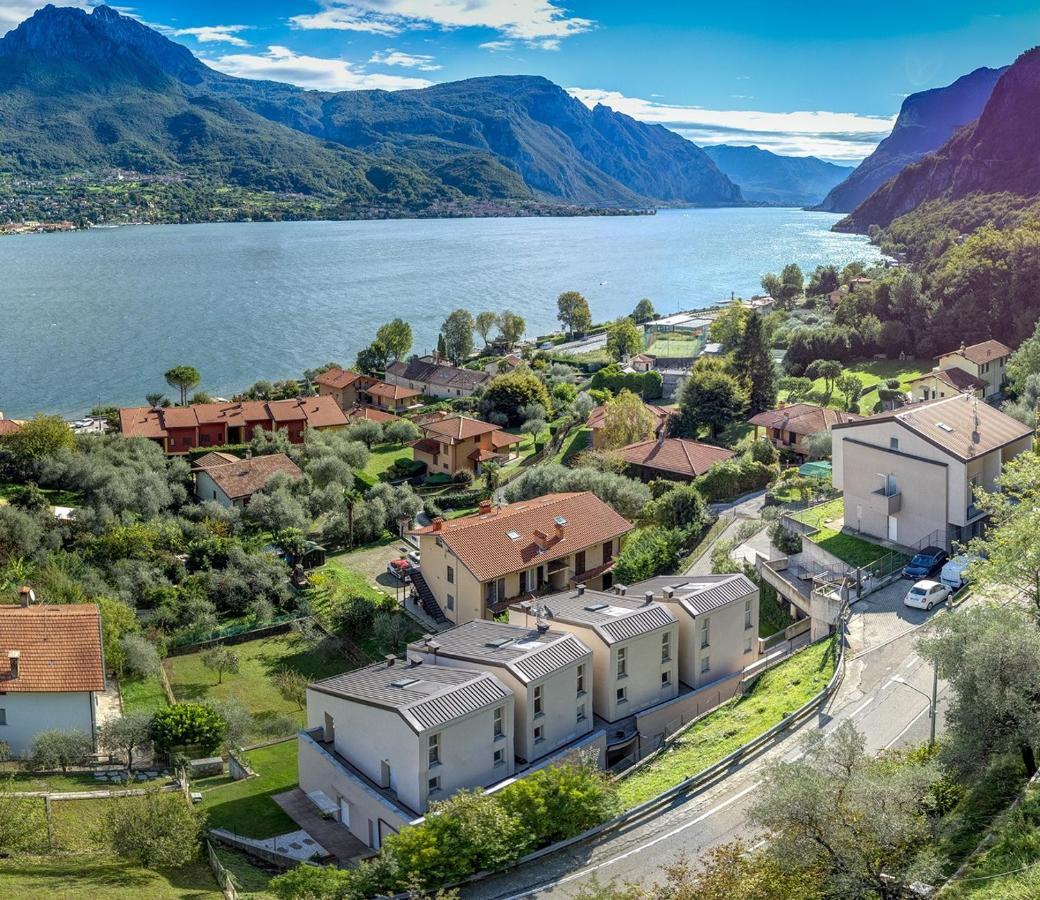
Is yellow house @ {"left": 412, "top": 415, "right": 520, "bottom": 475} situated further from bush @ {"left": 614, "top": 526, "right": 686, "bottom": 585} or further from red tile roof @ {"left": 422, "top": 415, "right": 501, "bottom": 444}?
bush @ {"left": 614, "top": 526, "right": 686, "bottom": 585}

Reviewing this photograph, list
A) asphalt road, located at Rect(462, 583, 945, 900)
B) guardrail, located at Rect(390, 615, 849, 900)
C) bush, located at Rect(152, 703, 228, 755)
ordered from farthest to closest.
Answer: bush, located at Rect(152, 703, 228, 755) → guardrail, located at Rect(390, 615, 849, 900) → asphalt road, located at Rect(462, 583, 945, 900)

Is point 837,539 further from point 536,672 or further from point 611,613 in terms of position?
point 536,672

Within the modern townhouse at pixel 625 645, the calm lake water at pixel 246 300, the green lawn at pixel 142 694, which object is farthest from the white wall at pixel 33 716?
the calm lake water at pixel 246 300

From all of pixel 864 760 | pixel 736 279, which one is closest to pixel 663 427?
pixel 864 760

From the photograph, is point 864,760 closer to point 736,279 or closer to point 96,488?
point 96,488

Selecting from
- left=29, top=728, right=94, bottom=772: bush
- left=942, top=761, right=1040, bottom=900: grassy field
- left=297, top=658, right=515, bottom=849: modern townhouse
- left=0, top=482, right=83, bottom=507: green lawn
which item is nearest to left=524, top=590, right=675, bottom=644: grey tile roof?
left=297, top=658, right=515, bottom=849: modern townhouse

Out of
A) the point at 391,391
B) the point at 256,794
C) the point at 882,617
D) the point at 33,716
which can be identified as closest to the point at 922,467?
the point at 882,617

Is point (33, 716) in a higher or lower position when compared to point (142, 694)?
higher
